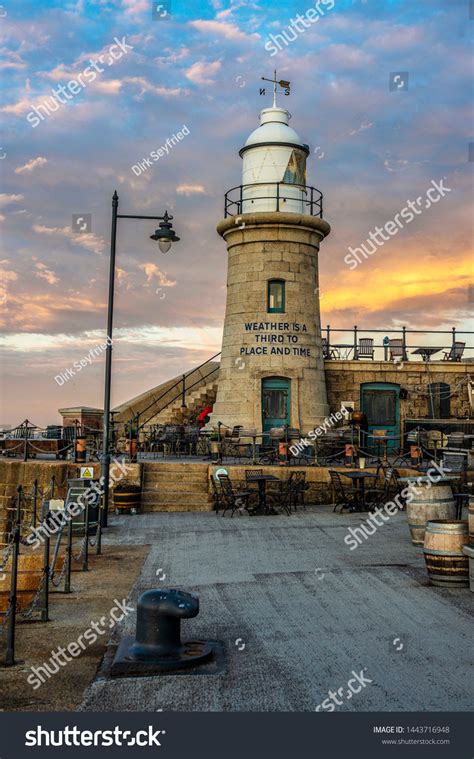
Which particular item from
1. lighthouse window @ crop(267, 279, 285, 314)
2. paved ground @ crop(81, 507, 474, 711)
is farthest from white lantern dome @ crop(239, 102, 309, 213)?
paved ground @ crop(81, 507, 474, 711)

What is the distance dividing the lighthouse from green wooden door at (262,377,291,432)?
0.11 feet

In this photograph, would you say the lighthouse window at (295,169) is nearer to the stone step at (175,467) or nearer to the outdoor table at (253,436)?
the outdoor table at (253,436)

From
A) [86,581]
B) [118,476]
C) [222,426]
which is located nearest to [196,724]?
[86,581]

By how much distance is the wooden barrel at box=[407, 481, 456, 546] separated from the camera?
41.1 feet

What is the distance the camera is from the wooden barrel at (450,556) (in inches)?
392

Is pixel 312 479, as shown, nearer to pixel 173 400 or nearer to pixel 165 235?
pixel 165 235

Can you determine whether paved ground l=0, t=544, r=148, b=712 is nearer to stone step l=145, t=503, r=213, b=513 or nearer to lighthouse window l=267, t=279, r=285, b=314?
stone step l=145, t=503, r=213, b=513

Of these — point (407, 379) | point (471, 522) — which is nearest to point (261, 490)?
point (471, 522)

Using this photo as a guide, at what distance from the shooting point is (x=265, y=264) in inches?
1022

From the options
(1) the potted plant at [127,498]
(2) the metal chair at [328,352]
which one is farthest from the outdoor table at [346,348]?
(1) the potted plant at [127,498]

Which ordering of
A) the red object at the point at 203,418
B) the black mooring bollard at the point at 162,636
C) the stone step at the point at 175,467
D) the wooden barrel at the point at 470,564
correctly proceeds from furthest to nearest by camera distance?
the red object at the point at 203,418, the stone step at the point at 175,467, the wooden barrel at the point at 470,564, the black mooring bollard at the point at 162,636

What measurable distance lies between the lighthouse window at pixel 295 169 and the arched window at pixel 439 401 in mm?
8970

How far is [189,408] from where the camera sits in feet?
94.6

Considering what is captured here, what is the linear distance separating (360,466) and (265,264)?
8.79 meters
